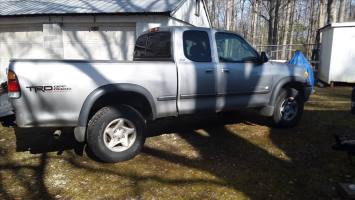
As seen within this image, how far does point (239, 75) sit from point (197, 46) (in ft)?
3.04

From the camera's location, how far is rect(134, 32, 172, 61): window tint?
17.6 ft

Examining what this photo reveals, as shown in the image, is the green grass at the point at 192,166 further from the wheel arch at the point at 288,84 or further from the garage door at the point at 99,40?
the garage door at the point at 99,40

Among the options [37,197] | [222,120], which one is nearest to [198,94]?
[222,120]

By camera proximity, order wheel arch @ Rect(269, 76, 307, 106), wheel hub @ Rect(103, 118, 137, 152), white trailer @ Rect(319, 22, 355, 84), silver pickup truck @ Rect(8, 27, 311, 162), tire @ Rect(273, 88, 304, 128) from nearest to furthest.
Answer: silver pickup truck @ Rect(8, 27, 311, 162) < wheel hub @ Rect(103, 118, 137, 152) < wheel arch @ Rect(269, 76, 307, 106) < tire @ Rect(273, 88, 304, 128) < white trailer @ Rect(319, 22, 355, 84)

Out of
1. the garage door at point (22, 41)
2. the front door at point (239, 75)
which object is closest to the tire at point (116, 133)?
the front door at point (239, 75)

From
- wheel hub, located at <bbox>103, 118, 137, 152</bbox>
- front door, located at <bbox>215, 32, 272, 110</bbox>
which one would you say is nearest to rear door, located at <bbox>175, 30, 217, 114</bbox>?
front door, located at <bbox>215, 32, 272, 110</bbox>

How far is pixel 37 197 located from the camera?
12.3 feet

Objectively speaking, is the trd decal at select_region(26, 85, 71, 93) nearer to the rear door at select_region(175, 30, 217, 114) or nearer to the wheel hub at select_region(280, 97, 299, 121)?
the rear door at select_region(175, 30, 217, 114)

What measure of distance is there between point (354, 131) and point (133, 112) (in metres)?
4.47

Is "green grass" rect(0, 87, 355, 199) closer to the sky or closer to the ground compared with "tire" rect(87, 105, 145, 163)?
closer to the ground

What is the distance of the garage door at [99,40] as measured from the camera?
13195 mm

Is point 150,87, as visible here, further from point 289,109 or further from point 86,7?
point 86,7

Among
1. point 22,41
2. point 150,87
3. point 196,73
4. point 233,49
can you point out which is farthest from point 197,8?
point 150,87

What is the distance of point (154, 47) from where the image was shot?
566cm
